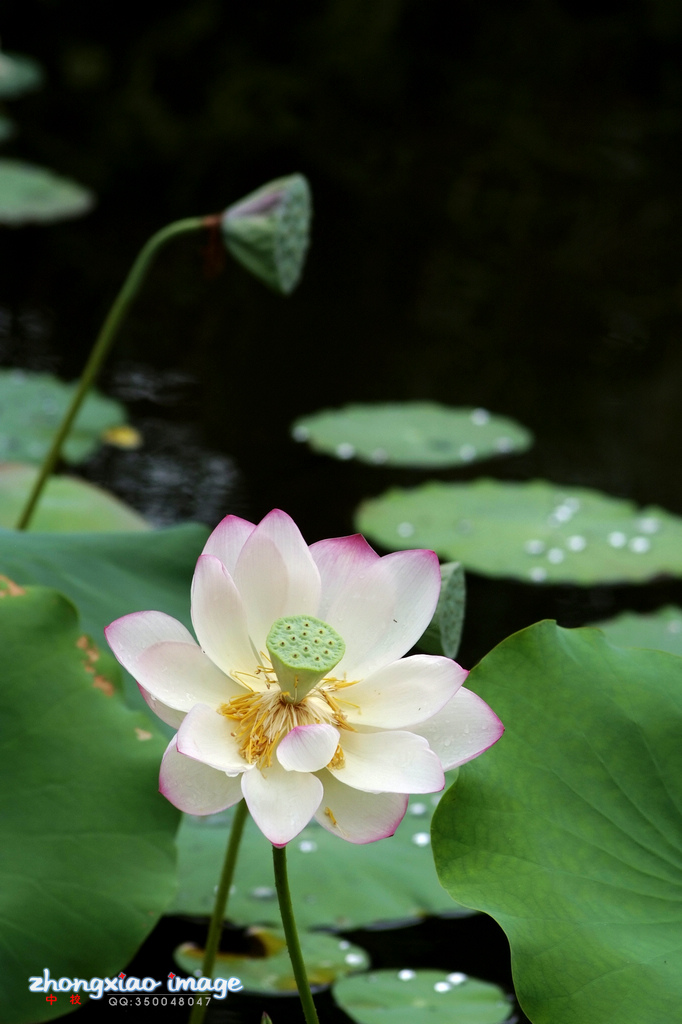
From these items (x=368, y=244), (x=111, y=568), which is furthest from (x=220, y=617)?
(x=368, y=244)

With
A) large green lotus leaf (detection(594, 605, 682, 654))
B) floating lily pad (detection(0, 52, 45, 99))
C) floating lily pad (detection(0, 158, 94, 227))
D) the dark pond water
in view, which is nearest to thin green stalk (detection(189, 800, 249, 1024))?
the dark pond water

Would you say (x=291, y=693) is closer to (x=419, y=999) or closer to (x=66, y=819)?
(x=66, y=819)

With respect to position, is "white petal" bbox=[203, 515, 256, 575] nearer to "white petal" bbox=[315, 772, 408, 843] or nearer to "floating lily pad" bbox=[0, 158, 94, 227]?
"white petal" bbox=[315, 772, 408, 843]

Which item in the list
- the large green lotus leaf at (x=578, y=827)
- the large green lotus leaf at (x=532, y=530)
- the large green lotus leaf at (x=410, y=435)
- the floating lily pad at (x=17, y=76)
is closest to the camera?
the large green lotus leaf at (x=578, y=827)

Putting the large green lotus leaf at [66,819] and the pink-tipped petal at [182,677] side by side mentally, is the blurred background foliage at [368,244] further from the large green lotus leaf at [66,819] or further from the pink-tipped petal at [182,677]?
the pink-tipped petal at [182,677]

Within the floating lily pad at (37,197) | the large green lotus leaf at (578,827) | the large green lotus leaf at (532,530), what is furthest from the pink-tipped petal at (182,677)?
the floating lily pad at (37,197)

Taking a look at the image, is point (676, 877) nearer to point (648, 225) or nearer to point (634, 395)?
point (634, 395)

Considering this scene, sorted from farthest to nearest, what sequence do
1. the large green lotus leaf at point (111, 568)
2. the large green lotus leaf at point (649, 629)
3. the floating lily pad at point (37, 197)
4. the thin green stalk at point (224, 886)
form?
1. the floating lily pad at point (37, 197)
2. the large green lotus leaf at point (649, 629)
3. the large green lotus leaf at point (111, 568)
4. the thin green stalk at point (224, 886)
